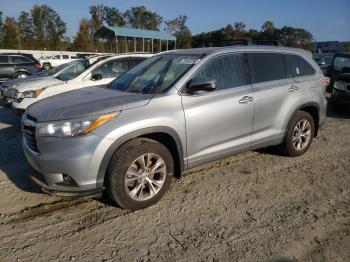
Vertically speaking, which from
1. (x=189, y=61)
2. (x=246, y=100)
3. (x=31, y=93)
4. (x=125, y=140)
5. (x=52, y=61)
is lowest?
(x=52, y=61)

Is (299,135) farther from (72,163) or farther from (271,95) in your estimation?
(72,163)

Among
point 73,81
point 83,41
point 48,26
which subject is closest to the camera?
point 73,81

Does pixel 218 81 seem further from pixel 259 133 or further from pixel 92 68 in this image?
pixel 92 68

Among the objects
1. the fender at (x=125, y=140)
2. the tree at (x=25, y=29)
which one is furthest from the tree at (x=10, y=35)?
the fender at (x=125, y=140)

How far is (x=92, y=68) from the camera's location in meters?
8.20

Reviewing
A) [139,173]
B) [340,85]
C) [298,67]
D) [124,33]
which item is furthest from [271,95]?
[124,33]

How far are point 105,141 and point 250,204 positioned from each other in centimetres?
183

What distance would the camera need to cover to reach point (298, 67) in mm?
5418

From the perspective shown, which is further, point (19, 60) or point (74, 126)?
point (19, 60)

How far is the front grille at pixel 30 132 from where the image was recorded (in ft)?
12.1

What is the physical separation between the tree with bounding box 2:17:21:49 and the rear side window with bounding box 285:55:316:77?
60.2 metres

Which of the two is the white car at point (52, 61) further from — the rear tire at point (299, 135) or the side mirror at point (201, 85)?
the side mirror at point (201, 85)

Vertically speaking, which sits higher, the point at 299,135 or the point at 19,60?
the point at 19,60

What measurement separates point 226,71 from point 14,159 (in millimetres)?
3649
